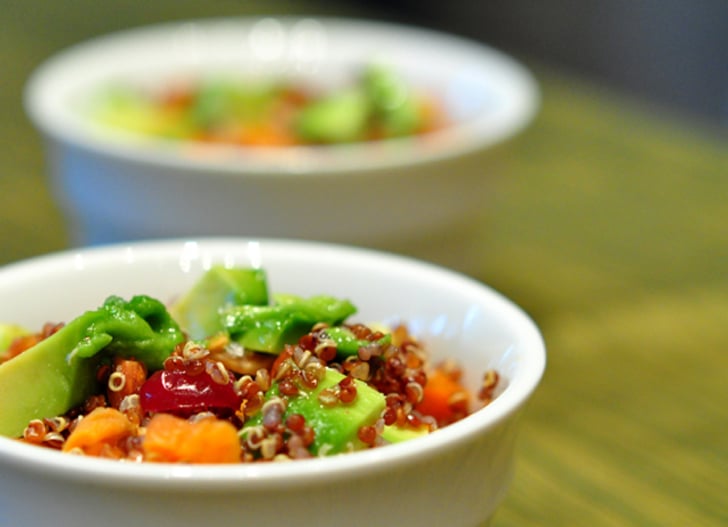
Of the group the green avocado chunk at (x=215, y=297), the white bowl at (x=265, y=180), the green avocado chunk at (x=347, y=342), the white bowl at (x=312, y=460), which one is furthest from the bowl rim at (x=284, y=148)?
the green avocado chunk at (x=347, y=342)

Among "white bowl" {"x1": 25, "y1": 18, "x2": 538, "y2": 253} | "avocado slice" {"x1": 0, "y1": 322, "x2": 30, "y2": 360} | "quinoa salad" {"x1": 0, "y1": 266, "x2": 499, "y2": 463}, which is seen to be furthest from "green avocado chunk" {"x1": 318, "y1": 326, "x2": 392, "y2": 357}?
"white bowl" {"x1": 25, "y1": 18, "x2": 538, "y2": 253}

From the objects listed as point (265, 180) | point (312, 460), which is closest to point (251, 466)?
point (312, 460)

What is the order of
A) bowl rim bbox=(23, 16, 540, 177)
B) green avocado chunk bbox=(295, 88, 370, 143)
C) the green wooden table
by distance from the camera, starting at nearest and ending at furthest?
the green wooden table < bowl rim bbox=(23, 16, 540, 177) < green avocado chunk bbox=(295, 88, 370, 143)

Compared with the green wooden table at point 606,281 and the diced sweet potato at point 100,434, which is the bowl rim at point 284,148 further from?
the diced sweet potato at point 100,434

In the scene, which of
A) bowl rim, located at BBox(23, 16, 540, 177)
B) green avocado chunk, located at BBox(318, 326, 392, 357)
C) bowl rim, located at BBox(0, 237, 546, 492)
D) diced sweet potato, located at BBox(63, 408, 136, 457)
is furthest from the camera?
bowl rim, located at BBox(23, 16, 540, 177)

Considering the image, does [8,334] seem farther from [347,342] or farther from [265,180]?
[265,180]

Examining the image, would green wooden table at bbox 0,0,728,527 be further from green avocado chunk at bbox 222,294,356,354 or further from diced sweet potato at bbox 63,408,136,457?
diced sweet potato at bbox 63,408,136,457
